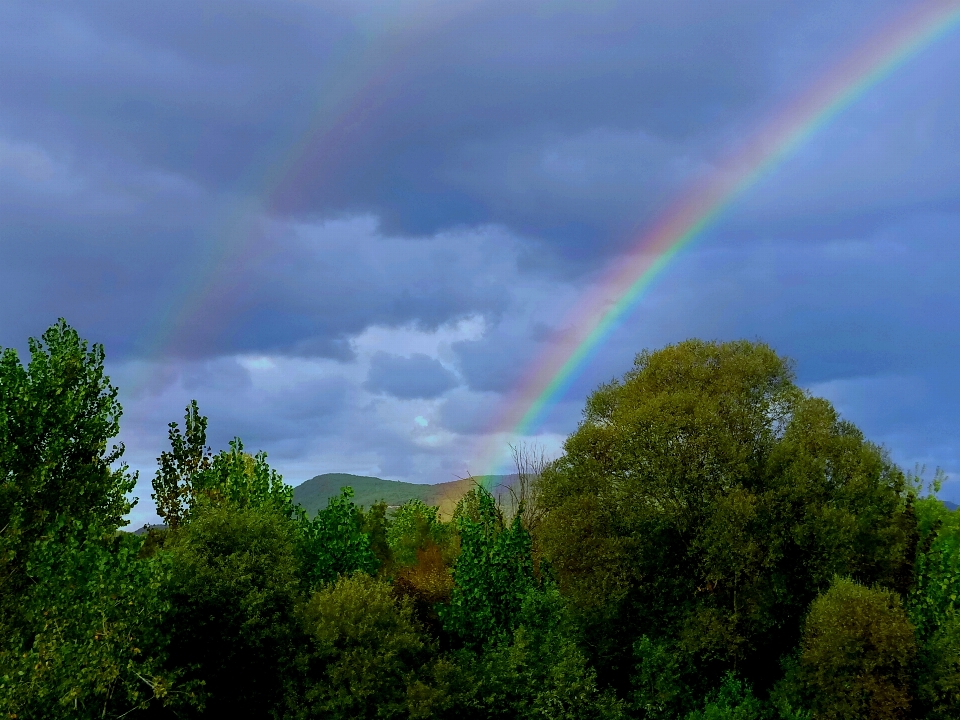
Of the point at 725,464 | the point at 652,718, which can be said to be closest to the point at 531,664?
the point at 652,718

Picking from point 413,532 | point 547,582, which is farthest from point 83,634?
point 413,532

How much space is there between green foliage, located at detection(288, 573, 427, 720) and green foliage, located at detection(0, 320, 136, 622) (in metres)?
9.44

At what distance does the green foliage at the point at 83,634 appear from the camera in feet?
104

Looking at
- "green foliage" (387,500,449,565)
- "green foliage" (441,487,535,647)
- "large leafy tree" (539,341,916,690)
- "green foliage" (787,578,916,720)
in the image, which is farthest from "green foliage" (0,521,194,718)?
"green foliage" (387,500,449,565)

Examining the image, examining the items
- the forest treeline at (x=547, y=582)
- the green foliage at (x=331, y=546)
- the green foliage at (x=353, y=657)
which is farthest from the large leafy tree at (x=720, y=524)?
the green foliage at (x=331, y=546)

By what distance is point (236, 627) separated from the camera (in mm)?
39844

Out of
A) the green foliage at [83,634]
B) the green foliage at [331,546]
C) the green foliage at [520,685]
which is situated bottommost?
the green foliage at [520,685]

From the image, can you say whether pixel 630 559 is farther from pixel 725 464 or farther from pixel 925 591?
pixel 925 591

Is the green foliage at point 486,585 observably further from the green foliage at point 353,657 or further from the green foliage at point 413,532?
the green foliage at point 413,532

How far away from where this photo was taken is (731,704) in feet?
137

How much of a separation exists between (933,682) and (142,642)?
105 ft

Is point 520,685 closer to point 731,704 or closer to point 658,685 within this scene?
point 658,685

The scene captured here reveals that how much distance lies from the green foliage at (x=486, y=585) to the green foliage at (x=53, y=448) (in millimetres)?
17215

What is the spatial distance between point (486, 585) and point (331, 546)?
843 cm
